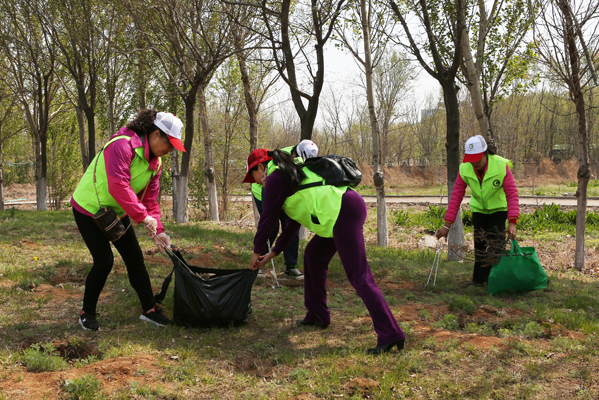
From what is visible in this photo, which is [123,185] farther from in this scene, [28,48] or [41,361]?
[28,48]

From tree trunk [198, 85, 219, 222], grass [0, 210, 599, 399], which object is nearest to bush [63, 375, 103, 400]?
grass [0, 210, 599, 399]

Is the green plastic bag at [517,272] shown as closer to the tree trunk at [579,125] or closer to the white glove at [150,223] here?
the tree trunk at [579,125]

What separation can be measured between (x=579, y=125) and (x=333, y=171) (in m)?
5.88

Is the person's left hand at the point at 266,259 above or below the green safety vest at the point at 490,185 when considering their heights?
below

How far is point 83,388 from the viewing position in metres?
2.76

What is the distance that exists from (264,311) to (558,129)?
40.2 metres

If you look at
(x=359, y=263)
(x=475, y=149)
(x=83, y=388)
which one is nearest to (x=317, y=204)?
(x=359, y=263)

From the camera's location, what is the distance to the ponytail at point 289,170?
3464 mm

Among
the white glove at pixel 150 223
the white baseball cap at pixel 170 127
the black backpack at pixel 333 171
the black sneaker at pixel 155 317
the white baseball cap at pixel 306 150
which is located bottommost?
the black sneaker at pixel 155 317

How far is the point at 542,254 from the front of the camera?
388 inches

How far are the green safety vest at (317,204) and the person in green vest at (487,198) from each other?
7.65ft

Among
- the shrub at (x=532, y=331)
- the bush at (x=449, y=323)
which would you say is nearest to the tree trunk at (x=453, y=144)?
the bush at (x=449, y=323)

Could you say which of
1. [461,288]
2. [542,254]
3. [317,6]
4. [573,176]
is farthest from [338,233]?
[573,176]

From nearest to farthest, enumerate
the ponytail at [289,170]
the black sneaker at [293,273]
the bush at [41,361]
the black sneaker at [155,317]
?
the bush at [41,361] → the ponytail at [289,170] → the black sneaker at [155,317] → the black sneaker at [293,273]
